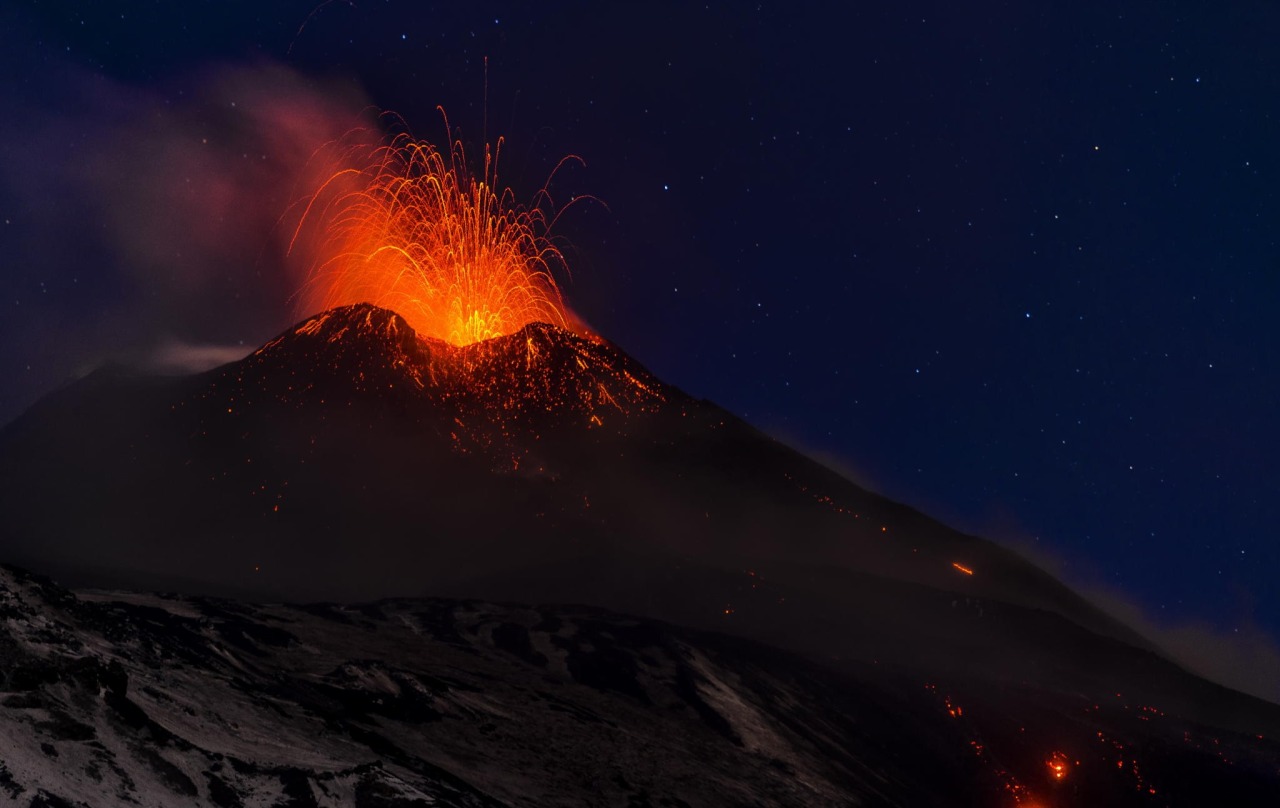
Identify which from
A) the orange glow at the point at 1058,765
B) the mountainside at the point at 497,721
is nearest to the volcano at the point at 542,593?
the mountainside at the point at 497,721

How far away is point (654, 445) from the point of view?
14375 centimetres

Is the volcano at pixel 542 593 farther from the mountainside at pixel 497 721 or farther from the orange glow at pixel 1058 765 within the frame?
the orange glow at pixel 1058 765

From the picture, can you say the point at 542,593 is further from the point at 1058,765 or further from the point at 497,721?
the point at 497,721

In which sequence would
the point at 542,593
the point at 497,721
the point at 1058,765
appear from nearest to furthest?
1. the point at 497,721
2. the point at 1058,765
3. the point at 542,593

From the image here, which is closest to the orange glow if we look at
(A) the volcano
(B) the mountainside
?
(B) the mountainside

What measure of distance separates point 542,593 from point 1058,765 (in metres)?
50.4

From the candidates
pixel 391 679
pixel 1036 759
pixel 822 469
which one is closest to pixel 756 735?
pixel 391 679

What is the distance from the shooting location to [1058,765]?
52594 mm

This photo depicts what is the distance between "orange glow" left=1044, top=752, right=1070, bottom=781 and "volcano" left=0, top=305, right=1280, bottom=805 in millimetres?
446

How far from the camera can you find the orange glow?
50.8m

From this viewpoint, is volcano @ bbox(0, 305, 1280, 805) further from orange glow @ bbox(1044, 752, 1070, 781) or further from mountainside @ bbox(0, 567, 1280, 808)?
orange glow @ bbox(1044, 752, 1070, 781)

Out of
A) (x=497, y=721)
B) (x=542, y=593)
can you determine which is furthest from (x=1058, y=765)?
(x=542, y=593)

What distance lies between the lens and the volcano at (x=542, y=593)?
26.8m

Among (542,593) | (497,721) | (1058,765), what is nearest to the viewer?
(497,721)
